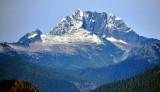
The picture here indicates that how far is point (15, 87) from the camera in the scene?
99812mm

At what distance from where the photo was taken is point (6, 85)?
330ft

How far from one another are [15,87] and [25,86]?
2.17 m

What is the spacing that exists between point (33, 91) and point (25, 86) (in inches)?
73.8

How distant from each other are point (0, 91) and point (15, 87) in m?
3.13

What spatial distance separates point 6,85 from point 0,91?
2.49m

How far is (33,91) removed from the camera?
101 meters

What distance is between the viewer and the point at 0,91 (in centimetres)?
9831

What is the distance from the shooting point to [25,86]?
3976 inches

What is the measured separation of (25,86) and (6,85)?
3.69 meters
